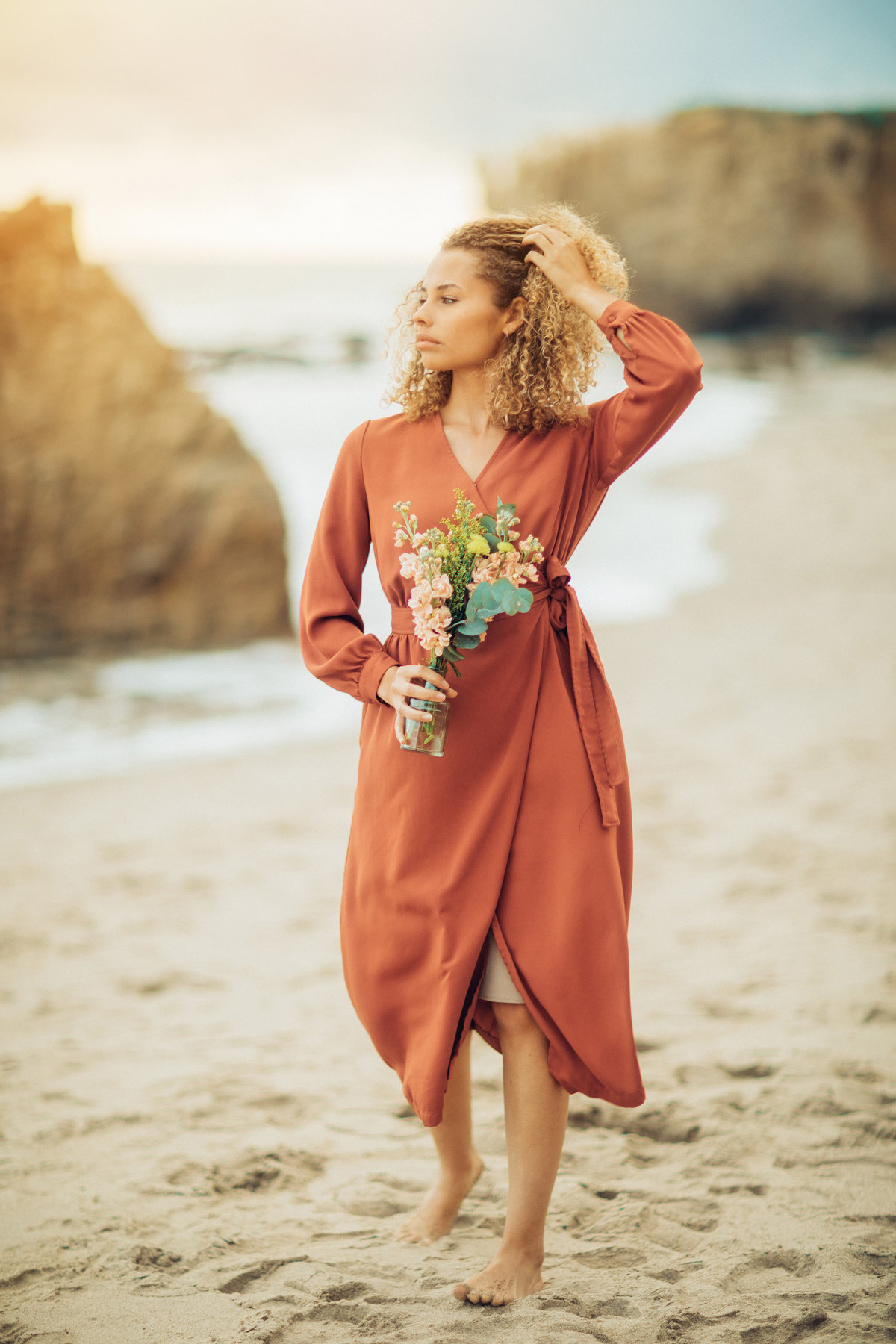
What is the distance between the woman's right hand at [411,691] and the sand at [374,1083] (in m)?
1.16

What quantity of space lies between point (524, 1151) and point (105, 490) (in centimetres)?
695

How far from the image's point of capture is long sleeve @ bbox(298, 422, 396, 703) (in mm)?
2234

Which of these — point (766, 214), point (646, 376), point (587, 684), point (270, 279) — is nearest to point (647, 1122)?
point (587, 684)

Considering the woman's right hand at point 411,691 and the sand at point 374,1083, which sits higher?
the woman's right hand at point 411,691

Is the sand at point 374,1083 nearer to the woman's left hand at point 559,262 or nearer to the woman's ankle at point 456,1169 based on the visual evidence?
the woman's ankle at point 456,1169

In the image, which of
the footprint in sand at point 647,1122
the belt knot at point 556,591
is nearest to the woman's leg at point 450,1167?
the footprint in sand at point 647,1122

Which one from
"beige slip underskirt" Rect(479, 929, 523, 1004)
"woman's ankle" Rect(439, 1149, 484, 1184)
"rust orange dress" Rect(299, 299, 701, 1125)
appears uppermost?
"rust orange dress" Rect(299, 299, 701, 1125)

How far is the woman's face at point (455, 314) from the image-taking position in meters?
2.20

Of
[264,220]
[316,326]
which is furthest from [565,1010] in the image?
[316,326]

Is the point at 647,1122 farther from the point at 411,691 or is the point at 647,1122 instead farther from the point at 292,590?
the point at 292,590

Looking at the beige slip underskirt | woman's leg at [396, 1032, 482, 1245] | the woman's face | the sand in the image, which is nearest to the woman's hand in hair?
the woman's face

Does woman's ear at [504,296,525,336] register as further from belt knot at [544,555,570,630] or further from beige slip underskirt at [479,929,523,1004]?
beige slip underskirt at [479,929,523,1004]

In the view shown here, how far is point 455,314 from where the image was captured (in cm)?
220

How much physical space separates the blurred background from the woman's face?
0.20 m
